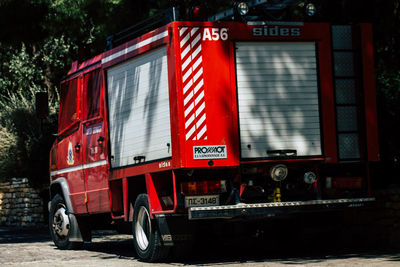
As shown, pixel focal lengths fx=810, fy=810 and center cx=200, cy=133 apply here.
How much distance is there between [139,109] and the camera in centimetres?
1082

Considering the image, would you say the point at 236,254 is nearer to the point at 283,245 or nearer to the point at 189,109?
the point at 283,245

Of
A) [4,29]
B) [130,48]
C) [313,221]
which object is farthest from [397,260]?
[4,29]

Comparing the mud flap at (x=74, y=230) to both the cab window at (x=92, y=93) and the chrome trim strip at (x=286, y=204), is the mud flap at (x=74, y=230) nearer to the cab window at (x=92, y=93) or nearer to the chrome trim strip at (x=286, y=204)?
the cab window at (x=92, y=93)

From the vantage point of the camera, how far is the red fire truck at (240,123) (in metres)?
9.83

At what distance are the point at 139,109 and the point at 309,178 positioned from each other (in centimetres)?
244

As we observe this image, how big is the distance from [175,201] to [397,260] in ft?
8.90

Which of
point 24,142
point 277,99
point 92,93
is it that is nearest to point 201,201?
point 277,99

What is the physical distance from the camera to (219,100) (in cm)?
994

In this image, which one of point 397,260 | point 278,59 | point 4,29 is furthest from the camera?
point 4,29

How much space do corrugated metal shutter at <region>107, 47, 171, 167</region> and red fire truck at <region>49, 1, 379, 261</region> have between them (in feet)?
0.09

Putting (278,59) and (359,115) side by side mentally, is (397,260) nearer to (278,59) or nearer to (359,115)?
(359,115)

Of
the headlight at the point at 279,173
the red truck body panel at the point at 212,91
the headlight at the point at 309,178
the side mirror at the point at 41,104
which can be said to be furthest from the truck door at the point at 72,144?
the headlight at the point at 309,178

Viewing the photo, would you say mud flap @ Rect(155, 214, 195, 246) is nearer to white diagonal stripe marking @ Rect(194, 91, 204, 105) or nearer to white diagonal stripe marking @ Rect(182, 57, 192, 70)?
white diagonal stripe marking @ Rect(194, 91, 204, 105)

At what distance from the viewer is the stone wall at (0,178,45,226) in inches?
851
